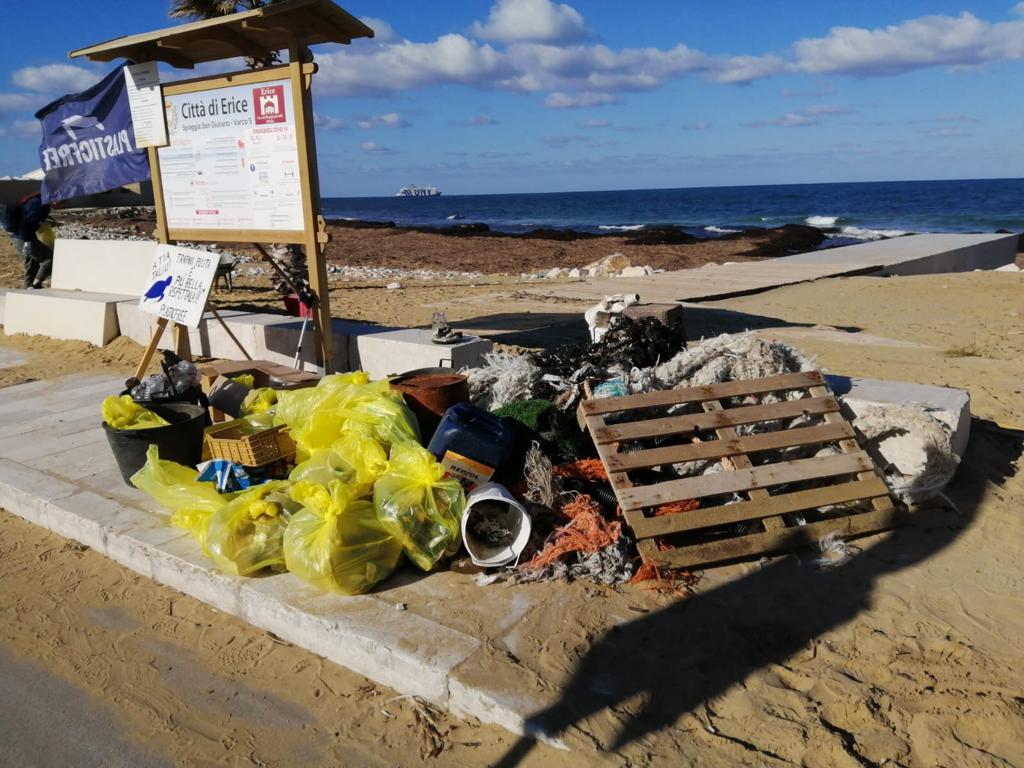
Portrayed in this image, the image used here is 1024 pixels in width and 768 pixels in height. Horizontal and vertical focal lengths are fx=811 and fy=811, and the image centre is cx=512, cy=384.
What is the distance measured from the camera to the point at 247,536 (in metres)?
3.83

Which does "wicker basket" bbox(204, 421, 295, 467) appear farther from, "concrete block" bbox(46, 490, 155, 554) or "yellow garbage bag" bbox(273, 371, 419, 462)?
"concrete block" bbox(46, 490, 155, 554)

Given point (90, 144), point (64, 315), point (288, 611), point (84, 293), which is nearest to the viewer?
point (288, 611)

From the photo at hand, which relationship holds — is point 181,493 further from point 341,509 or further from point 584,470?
point 584,470

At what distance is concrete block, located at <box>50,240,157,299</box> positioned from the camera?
33.6 feet

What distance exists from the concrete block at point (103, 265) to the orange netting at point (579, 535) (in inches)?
308

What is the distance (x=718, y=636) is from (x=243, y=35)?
18.8 ft

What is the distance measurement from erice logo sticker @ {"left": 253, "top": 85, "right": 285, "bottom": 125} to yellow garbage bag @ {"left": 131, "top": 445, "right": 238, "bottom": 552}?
301cm

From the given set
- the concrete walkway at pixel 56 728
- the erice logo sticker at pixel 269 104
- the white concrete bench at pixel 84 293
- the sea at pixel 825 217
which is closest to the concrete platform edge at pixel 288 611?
the concrete walkway at pixel 56 728

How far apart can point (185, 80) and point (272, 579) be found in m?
4.88

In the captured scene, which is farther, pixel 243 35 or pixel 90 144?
pixel 90 144

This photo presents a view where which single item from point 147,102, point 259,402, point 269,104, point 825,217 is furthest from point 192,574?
point 825,217

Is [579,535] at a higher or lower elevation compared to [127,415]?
lower

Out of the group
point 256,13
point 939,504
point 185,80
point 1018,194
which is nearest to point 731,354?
point 939,504

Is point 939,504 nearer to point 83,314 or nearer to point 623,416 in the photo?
point 623,416
